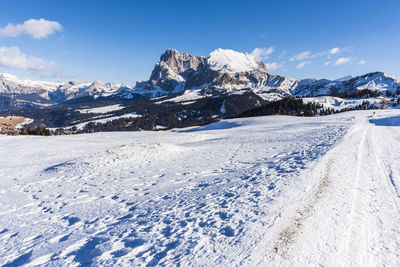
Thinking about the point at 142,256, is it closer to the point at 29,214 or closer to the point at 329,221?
the point at 329,221

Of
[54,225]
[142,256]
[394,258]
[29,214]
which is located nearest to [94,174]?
[29,214]

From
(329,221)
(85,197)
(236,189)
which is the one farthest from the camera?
(85,197)

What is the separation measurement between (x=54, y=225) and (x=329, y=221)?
10253 mm

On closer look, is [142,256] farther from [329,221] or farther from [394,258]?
[394,258]

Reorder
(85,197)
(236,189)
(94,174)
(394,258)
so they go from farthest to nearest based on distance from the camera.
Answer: (94,174) < (85,197) < (236,189) < (394,258)

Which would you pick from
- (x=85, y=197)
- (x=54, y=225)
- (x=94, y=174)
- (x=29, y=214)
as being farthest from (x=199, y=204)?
(x=94, y=174)

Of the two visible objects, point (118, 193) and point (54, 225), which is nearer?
point (54, 225)

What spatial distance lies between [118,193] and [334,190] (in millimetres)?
10735

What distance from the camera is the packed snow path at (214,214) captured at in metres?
5.39

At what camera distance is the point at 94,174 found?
1501cm

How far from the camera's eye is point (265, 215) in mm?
6965

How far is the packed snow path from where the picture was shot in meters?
5.39

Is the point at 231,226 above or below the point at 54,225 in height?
above

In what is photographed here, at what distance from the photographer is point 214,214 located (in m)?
7.39
